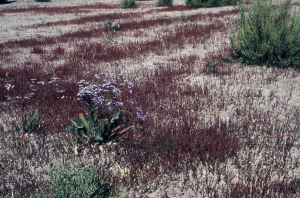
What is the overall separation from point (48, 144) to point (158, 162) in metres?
1.82

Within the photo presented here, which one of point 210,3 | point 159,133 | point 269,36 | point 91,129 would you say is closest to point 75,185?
point 91,129

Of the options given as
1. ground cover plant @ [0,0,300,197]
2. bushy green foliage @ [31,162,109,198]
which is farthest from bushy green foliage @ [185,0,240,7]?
bushy green foliage @ [31,162,109,198]

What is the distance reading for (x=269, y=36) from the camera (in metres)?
7.11

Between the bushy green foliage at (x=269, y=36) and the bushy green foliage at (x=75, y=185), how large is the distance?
5.57m

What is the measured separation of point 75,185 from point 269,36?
20.2 ft

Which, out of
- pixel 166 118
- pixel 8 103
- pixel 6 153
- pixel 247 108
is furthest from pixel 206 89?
pixel 8 103

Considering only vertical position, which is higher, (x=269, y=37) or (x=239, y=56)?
(x=269, y=37)

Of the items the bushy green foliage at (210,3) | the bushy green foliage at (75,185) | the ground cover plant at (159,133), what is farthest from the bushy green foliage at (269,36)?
the bushy green foliage at (210,3)

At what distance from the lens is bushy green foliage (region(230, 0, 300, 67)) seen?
6.88m

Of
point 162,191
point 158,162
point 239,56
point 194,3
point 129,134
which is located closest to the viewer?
point 162,191

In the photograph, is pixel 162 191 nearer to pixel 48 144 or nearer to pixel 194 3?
pixel 48 144

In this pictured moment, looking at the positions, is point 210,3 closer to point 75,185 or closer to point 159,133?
point 159,133

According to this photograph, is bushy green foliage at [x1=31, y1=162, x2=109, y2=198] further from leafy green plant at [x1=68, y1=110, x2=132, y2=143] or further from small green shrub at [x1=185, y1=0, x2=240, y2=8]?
small green shrub at [x1=185, y1=0, x2=240, y2=8]

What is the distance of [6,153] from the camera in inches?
160
